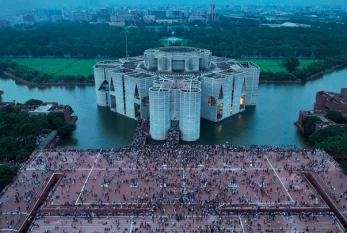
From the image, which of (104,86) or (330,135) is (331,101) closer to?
(330,135)

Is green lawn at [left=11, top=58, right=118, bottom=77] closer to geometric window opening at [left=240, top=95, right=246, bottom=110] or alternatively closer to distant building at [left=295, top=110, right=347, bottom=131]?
geometric window opening at [left=240, top=95, right=246, bottom=110]

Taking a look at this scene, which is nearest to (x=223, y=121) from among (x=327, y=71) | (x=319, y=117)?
(x=319, y=117)

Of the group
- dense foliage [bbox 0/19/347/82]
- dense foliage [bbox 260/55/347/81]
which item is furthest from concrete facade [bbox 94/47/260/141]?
dense foliage [bbox 0/19/347/82]

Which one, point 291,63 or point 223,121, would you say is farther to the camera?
point 291,63

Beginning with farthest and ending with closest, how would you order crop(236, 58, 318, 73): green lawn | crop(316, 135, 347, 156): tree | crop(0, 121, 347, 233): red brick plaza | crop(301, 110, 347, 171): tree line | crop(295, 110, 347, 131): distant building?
crop(236, 58, 318, 73): green lawn < crop(295, 110, 347, 131): distant building < crop(301, 110, 347, 171): tree line < crop(316, 135, 347, 156): tree < crop(0, 121, 347, 233): red brick plaza

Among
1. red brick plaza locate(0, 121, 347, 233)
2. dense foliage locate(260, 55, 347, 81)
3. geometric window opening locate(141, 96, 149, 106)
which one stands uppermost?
geometric window opening locate(141, 96, 149, 106)

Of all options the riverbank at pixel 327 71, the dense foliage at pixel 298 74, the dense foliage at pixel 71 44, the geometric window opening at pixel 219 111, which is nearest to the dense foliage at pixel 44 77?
the dense foliage at pixel 71 44
